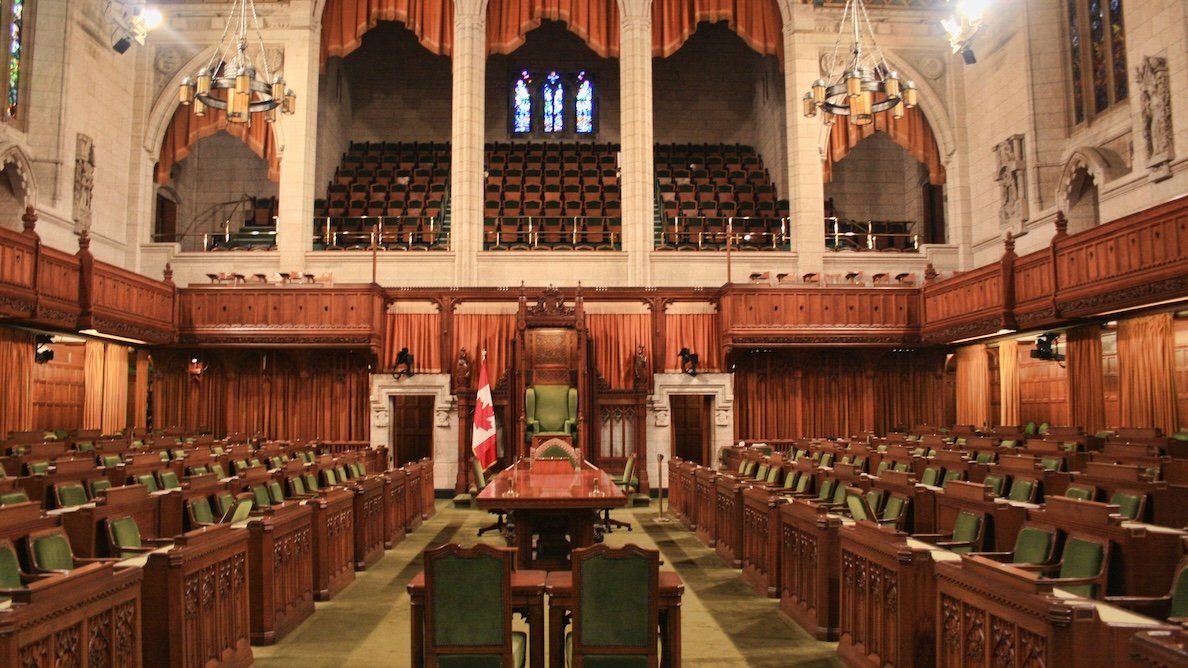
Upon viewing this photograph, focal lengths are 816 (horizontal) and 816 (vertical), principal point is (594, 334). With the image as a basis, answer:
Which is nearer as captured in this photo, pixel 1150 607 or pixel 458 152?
pixel 1150 607

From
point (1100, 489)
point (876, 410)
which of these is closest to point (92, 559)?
point (1100, 489)

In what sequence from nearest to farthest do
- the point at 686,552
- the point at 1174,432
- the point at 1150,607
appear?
the point at 1150,607 → the point at 686,552 → the point at 1174,432

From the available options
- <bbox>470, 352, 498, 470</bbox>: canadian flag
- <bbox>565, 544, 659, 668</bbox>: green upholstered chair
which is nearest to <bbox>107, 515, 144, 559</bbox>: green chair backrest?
<bbox>565, 544, 659, 668</bbox>: green upholstered chair

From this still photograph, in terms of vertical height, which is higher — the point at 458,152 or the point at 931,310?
the point at 458,152

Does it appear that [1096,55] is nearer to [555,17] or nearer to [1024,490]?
[555,17]

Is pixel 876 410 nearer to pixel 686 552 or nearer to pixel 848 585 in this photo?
pixel 686 552

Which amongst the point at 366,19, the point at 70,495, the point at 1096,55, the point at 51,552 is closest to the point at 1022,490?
the point at 51,552

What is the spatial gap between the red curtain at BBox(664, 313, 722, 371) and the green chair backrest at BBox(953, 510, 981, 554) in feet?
33.6

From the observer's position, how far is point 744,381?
1587 cm

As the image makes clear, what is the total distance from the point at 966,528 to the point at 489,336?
11.1 m

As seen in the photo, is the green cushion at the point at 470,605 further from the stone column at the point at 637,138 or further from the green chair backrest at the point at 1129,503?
the stone column at the point at 637,138

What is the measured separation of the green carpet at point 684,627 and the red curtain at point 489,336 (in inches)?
270

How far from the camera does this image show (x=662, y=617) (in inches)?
160

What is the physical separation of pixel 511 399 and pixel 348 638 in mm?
8995
